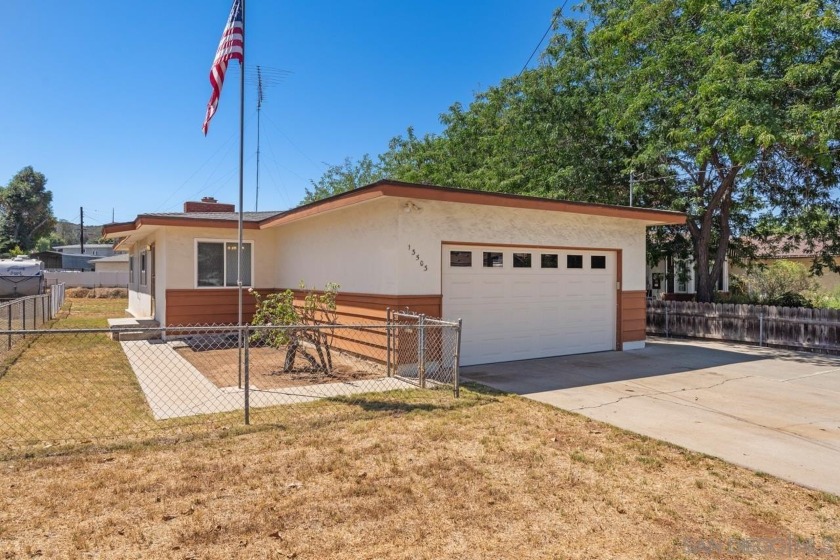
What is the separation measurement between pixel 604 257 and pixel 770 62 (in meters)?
6.04

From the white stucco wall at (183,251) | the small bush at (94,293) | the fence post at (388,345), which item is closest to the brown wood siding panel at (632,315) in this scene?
the fence post at (388,345)

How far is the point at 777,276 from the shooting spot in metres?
18.6

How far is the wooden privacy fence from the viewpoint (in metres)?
11.1

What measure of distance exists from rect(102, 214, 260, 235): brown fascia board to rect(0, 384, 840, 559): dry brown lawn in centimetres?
753

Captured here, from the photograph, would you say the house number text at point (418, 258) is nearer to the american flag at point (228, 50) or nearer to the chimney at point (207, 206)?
the american flag at point (228, 50)

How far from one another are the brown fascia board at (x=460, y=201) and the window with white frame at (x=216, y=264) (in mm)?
1804

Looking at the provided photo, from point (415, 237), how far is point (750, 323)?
938 centimetres

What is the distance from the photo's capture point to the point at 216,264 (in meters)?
12.2

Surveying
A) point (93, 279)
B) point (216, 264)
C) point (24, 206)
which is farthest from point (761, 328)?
point (24, 206)

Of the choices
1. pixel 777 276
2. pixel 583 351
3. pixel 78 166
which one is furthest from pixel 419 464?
pixel 78 166

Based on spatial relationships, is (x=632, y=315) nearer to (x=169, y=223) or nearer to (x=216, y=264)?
(x=216, y=264)

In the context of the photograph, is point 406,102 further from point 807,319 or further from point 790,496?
point 790,496

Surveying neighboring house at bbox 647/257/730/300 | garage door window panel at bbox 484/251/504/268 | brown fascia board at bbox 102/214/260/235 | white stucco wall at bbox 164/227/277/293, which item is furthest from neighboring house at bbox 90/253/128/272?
garage door window panel at bbox 484/251/504/268

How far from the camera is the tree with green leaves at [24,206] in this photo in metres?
50.1
